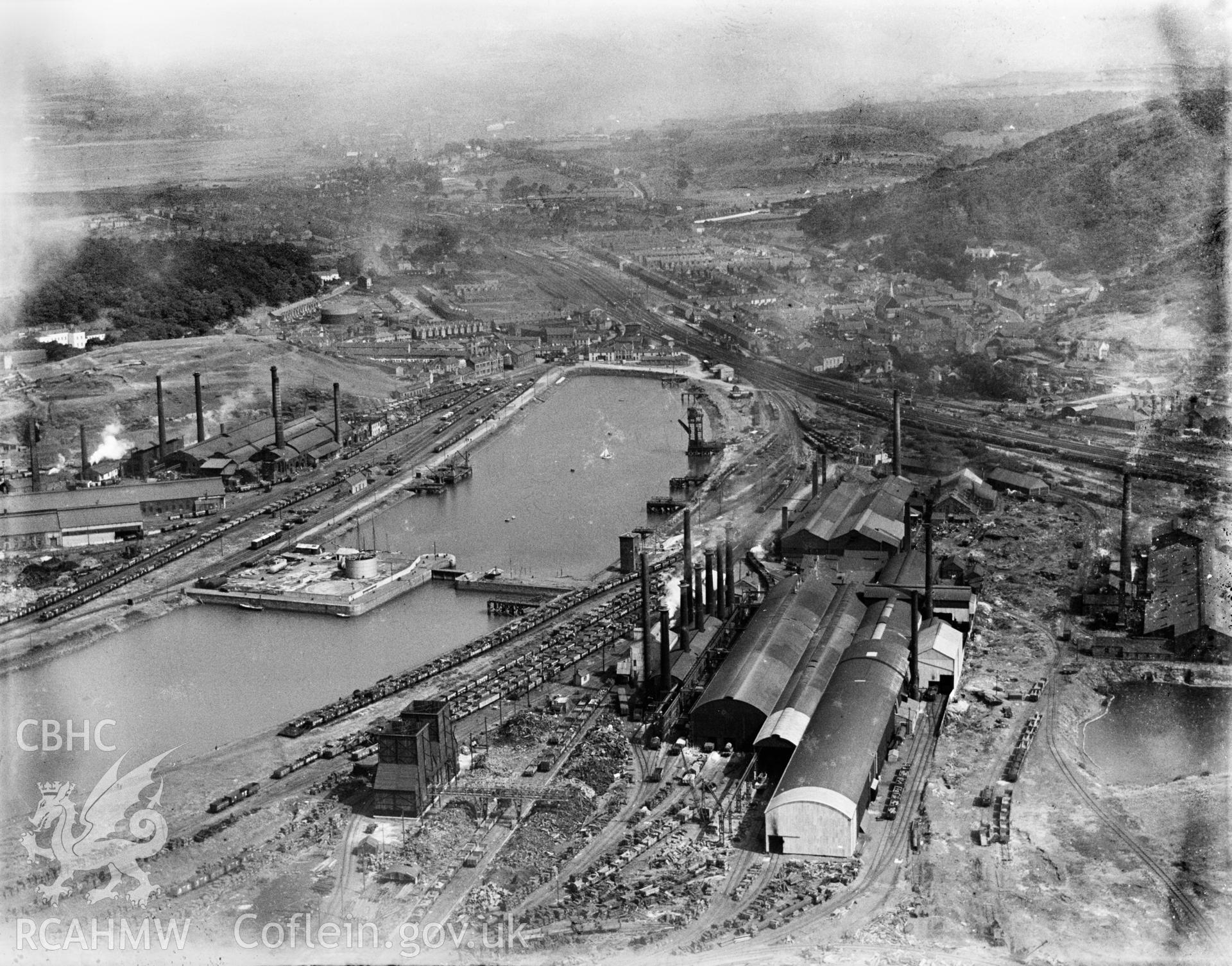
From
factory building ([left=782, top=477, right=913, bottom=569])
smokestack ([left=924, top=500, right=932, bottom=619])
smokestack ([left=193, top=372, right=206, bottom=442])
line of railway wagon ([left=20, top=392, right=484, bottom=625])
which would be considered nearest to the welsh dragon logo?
line of railway wagon ([left=20, top=392, right=484, bottom=625])

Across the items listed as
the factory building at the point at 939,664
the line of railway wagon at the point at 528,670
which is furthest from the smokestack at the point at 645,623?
the factory building at the point at 939,664

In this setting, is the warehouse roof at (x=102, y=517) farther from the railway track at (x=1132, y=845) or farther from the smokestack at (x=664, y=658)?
the railway track at (x=1132, y=845)

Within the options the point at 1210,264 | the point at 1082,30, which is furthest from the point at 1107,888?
the point at 1082,30

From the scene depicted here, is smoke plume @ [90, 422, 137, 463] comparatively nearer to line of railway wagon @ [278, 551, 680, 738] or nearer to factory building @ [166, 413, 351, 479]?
factory building @ [166, 413, 351, 479]

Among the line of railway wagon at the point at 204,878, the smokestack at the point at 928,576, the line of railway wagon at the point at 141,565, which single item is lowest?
the line of railway wagon at the point at 141,565

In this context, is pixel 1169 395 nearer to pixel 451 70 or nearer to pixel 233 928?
pixel 233 928

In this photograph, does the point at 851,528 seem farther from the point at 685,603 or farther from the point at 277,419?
the point at 277,419
